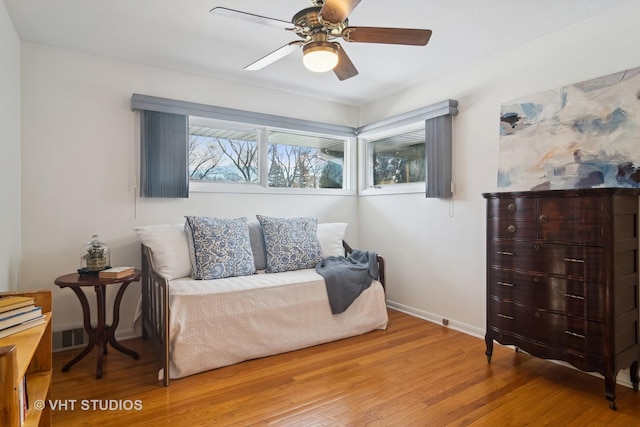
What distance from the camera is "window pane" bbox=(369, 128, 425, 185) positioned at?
143 inches

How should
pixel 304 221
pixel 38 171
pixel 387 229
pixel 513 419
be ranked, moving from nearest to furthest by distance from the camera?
pixel 513 419 → pixel 38 171 → pixel 304 221 → pixel 387 229

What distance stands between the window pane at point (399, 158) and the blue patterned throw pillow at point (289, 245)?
123cm

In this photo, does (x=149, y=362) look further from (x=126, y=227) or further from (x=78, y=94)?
(x=78, y=94)

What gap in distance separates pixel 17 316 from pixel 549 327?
2.63m

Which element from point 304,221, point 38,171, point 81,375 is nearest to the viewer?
point 81,375

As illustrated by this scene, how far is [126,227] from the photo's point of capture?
297 centimetres

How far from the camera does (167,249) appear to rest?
271 centimetres

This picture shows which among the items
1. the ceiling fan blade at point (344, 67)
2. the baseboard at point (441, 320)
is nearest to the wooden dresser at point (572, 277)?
the baseboard at point (441, 320)

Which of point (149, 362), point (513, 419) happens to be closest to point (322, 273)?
point (149, 362)

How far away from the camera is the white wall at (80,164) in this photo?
2.64 meters

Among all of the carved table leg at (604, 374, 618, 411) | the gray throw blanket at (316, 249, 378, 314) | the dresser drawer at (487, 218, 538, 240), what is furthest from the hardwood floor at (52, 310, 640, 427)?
the dresser drawer at (487, 218, 538, 240)

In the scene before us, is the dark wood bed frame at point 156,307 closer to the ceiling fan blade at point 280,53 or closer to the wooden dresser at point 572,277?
the wooden dresser at point 572,277

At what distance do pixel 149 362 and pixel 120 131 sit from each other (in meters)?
1.85

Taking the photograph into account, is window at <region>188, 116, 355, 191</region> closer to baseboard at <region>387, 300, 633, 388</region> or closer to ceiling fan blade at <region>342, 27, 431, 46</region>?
baseboard at <region>387, 300, 633, 388</region>
